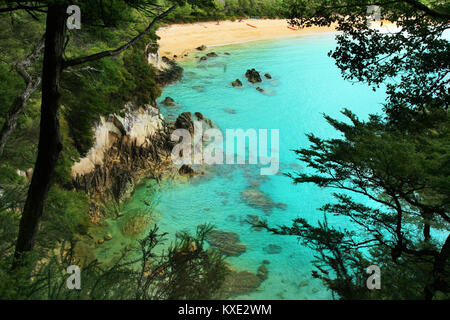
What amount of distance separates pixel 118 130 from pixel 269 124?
1236 centimetres

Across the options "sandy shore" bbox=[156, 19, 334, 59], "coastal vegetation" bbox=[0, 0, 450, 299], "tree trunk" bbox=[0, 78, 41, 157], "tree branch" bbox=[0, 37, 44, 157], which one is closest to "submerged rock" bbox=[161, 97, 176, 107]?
"coastal vegetation" bbox=[0, 0, 450, 299]

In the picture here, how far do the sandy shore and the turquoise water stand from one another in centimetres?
156

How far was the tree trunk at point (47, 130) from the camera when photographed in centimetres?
446

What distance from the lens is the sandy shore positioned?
108ft

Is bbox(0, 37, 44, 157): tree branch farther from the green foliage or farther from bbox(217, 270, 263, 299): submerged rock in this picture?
bbox(217, 270, 263, 299): submerged rock

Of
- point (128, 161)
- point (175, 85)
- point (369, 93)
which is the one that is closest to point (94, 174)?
point (128, 161)

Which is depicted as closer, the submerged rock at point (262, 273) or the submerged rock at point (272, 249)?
the submerged rock at point (262, 273)

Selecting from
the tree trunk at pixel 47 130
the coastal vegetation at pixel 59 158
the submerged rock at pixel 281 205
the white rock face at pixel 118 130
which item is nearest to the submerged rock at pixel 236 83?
the white rock face at pixel 118 130

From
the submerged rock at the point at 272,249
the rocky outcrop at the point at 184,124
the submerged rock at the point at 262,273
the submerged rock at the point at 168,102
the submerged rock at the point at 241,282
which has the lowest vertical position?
the submerged rock at the point at 241,282

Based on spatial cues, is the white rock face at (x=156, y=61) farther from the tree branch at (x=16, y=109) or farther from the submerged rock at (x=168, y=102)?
the tree branch at (x=16, y=109)

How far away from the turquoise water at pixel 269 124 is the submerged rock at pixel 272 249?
16 centimetres

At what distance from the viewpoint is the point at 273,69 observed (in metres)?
32.1
